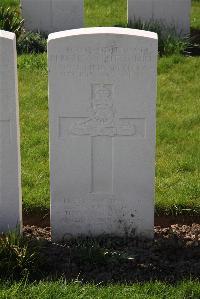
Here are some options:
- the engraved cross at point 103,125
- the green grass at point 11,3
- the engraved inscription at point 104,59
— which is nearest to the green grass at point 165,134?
the engraved cross at point 103,125

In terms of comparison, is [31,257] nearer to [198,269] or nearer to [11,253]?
[11,253]

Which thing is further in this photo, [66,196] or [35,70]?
[35,70]

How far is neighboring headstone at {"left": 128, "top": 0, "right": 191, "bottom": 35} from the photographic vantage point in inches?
412

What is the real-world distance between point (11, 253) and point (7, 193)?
0.50m

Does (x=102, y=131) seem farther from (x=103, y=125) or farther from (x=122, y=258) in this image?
(x=122, y=258)

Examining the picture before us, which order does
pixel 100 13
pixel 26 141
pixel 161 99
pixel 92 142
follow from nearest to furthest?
pixel 92 142, pixel 26 141, pixel 161 99, pixel 100 13

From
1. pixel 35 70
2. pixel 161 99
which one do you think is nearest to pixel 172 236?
pixel 161 99

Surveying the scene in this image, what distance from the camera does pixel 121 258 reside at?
4715 millimetres

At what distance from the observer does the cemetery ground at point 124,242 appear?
4.40 meters

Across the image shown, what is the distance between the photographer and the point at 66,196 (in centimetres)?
497

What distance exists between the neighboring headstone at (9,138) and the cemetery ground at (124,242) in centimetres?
24

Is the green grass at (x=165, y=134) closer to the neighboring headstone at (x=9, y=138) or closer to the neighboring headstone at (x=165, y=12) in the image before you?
the neighboring headstone at (x=9, y=138)

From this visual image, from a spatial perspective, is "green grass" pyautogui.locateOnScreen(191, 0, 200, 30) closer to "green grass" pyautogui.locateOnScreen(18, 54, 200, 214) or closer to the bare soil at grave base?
"green grass" pyautogui.locateOnScreen(18, 54, 200, 214)

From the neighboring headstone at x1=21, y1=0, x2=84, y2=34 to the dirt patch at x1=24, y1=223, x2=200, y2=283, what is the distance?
5.93m
